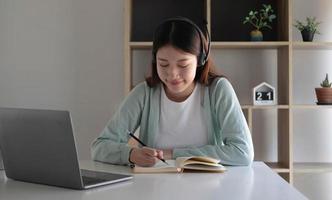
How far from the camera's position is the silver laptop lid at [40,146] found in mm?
1191

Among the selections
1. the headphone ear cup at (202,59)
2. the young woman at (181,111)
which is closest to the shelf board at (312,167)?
the young woman at (181,111)

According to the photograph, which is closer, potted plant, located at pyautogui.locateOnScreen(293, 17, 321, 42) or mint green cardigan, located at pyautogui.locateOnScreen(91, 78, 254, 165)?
mint green cardigan, located at pyautogui.locateOnScreen(91, 78, 254, 165)

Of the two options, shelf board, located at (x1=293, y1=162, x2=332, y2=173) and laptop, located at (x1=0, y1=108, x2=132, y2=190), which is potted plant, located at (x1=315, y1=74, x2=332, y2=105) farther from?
laptop, located at (x1=0, y1=108, x2=132, y2=190)

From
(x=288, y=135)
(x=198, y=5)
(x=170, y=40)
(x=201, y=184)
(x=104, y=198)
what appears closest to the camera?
(x=104, y=198)

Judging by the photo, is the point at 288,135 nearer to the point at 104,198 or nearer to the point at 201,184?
the point at 201,184

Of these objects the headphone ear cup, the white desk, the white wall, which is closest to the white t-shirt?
the headphone ear cup

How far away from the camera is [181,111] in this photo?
1915mm

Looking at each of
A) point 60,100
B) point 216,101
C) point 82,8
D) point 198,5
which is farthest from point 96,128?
point 216,101

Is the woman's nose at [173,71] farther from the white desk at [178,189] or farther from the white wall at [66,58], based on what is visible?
the white wall at [66,58]

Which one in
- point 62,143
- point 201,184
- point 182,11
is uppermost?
point 182,11

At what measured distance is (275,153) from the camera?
3.03 metres

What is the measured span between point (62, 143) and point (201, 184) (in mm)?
373

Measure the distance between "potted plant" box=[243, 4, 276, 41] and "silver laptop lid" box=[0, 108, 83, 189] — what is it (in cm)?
181

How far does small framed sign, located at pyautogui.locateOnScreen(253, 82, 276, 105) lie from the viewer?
280 cm
